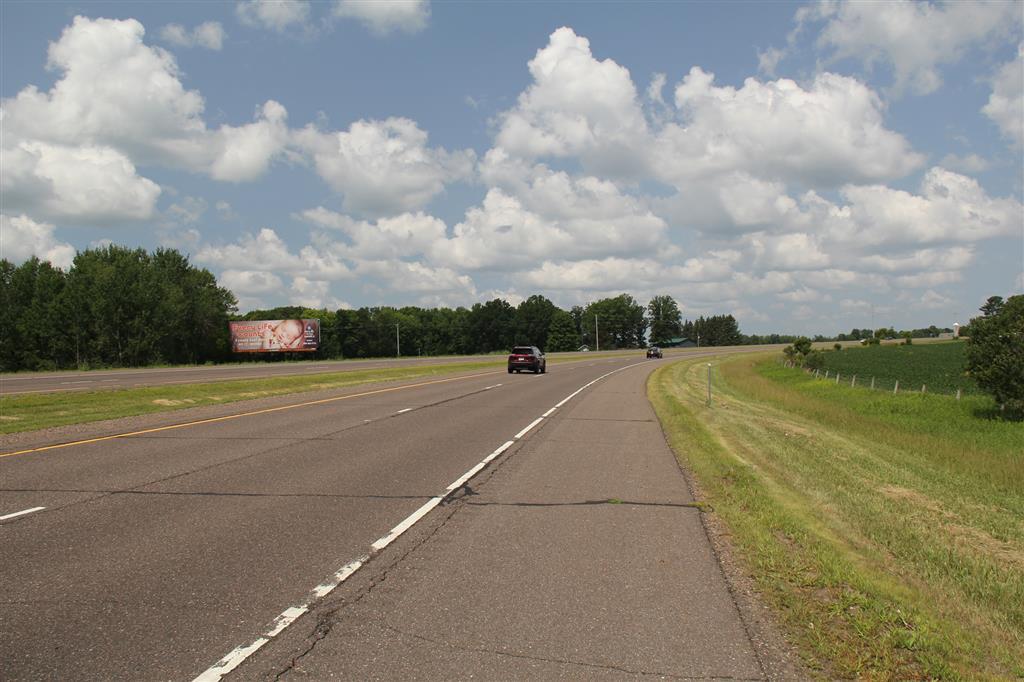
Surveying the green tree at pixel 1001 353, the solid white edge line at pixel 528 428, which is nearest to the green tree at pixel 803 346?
the green tree at pixel 1001 353

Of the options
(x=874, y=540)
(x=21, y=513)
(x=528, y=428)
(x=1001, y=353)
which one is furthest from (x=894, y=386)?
(x=21, y=513)

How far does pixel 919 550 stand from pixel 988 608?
5.58 ft

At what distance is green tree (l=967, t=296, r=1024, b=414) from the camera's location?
2597cm

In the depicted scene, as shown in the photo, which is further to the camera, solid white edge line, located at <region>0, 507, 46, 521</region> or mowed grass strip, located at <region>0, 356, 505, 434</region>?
mowed grass strip, located at <region>0, 356, 505, 434</region>

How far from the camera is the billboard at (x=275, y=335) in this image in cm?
9131

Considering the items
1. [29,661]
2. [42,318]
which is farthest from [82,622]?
[42,318]

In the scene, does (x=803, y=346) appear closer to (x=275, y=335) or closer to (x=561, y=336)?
(x=275, y=335)

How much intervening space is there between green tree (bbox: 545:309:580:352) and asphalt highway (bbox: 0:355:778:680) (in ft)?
533

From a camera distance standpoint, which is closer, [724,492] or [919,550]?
[919,550]

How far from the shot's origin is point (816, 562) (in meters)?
6.09

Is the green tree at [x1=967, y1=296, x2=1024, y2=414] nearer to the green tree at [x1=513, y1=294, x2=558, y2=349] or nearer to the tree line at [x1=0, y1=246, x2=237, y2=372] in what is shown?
the tree line at [x1=0, y1=246, x2=237, y2=372]

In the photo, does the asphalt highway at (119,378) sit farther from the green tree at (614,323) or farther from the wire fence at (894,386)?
the green tree at (614,323)

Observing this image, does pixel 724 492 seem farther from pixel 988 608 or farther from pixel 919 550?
pixel 988 608

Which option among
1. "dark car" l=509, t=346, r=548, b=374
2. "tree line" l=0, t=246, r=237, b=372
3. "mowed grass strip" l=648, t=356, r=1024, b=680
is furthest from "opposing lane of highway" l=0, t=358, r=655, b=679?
"tree line" l=0, t=246, r=237, b=372
